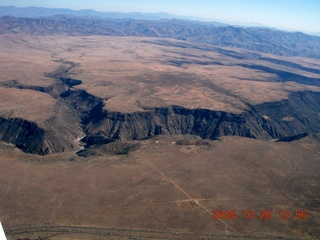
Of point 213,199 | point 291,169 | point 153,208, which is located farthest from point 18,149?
point 291,169

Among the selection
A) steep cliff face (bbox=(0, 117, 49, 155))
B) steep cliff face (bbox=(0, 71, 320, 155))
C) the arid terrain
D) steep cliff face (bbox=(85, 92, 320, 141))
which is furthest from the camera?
steep cliff face (bbox=(85, 92, 320, 141))

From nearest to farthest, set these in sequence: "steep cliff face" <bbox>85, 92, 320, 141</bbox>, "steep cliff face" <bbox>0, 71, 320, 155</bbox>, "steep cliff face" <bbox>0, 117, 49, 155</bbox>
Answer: "steep cliff face" <bbox>0, 117, 49, 155</bbox>
"steep cliff face" <bbox>0, 71, 320, 155</bbox>
"steep cliff face" <bbox>85, 92, 320, 141</bbox>

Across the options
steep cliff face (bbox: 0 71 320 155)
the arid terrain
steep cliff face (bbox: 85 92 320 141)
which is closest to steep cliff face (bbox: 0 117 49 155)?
steep cliff face (bbox: 0 71 320 155)

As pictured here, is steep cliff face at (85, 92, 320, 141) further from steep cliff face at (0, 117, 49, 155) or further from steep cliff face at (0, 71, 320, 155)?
steep cliff face at (0, 117, 49, 155)

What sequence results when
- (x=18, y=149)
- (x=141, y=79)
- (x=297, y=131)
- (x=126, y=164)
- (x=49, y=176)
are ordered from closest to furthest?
(x=49, y=176)
(x=126, y=164)
(x=18, y=149)
(x=297, y=131)
(x=141, y=79)

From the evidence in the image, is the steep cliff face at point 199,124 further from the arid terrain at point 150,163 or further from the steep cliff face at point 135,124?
the arid terrain at point 150,163

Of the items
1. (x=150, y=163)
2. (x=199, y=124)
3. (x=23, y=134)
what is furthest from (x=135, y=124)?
(x=150, y=163)

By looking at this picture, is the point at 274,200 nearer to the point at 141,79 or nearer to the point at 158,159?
the point at 158,159

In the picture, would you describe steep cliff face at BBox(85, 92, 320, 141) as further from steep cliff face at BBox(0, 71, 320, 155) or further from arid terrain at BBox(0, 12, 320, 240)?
arid terrain at BBox(0, 12, 320, 240)

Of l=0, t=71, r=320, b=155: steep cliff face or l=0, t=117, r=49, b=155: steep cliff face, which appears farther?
l=0, t=71, r=320, b=155: steep cliff face

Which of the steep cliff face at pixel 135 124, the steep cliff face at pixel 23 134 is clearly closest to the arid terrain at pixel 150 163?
the steep cliff face at pixel 23 134
